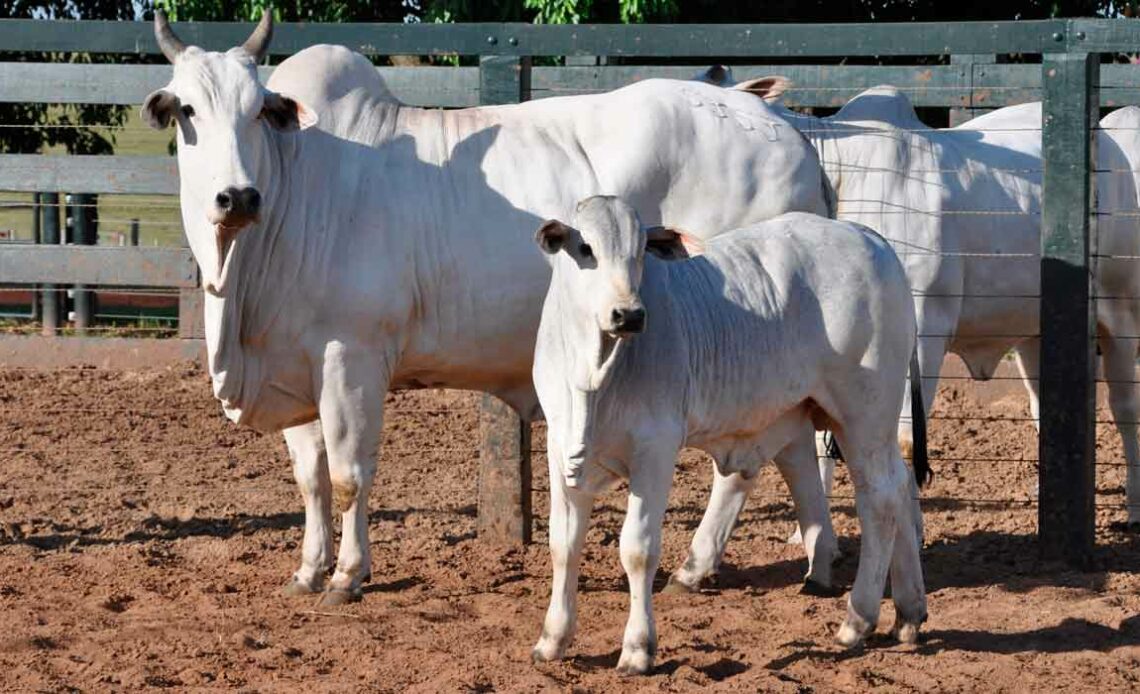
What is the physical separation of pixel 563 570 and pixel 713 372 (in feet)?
2.78

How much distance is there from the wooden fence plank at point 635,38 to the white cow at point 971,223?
1.29 feet

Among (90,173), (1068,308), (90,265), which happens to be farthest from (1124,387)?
(90,173)

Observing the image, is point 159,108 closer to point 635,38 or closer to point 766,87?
point 635,38

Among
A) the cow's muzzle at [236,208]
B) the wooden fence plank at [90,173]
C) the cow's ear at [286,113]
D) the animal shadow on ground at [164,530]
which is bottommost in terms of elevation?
the animal shadow on ground at [164,530]

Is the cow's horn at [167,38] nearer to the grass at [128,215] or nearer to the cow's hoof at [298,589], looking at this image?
the cow's hoof at [298,589]

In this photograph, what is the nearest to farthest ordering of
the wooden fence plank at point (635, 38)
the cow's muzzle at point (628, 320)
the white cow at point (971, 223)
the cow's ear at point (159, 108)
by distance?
1. the cow's muzzle at point (628, 320)
2. the cow's ear at point (159, 108)
3. the wooden fence plank at point (635, 38)
4. the white cow at point (971, 223)

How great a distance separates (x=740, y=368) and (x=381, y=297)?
62.4 inches

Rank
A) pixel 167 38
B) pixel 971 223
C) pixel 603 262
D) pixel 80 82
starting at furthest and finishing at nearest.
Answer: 1. pixel 80 82
2. pixel 971 223
3. pixel 167 38
4. pixel 603 262

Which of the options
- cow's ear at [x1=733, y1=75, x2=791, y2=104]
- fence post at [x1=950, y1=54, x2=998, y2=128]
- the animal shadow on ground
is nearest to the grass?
fence post at [x1=950, y1=54, x2=998, y2=128]

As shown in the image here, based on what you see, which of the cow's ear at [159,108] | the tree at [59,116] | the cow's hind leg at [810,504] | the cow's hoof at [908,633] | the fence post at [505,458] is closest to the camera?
the cow's hoof at [908,633]

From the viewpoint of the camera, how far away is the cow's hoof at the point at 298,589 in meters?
7.10

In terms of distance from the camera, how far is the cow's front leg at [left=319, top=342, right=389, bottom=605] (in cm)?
683

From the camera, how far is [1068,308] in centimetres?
755

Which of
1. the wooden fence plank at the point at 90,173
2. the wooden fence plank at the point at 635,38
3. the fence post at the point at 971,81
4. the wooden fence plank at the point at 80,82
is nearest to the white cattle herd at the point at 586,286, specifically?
the wooden fence plank at the point at 635,38
